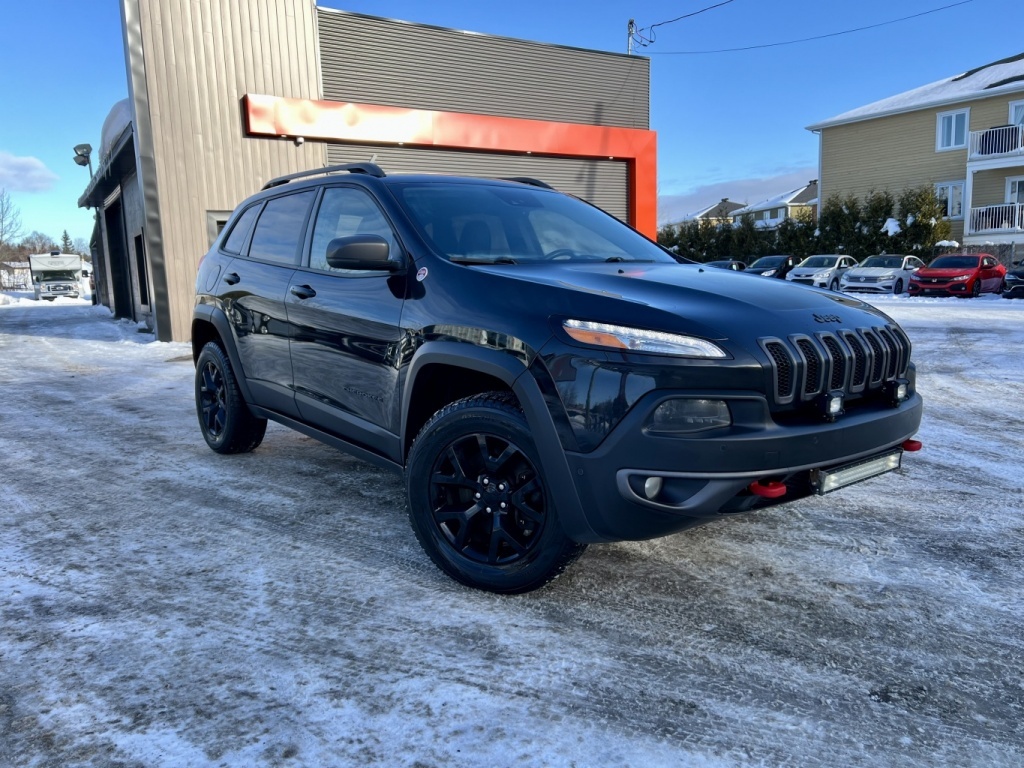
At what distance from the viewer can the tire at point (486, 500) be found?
2.82 m

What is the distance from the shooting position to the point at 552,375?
2.68 meters

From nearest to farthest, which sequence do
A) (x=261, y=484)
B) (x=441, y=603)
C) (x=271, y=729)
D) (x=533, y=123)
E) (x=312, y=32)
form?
(x=271, y=729) < (x=441, y=603) < (x=261, y=484) < (x=312, y=32) < (x=533, y=123)

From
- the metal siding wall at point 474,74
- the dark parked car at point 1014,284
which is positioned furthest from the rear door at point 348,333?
the dark parked car at point 1014,284

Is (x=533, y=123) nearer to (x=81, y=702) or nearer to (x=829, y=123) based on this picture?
(x=81, y=702)

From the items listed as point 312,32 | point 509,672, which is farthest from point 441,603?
point 312,32

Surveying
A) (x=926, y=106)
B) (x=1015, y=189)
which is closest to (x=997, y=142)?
(x=1015, y=189)

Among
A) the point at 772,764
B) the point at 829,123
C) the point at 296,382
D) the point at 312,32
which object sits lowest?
the point at 772,764

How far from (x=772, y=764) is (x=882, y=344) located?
1749mm

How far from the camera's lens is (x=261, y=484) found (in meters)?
4.60

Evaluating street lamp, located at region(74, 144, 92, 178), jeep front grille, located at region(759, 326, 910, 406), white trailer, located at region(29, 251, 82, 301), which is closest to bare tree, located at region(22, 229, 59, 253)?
white trailer, located at region(29, 251, 82, 301)

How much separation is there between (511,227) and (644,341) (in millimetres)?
1487

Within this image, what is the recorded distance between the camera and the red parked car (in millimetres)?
22562

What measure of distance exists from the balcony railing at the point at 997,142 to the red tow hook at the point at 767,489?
3552 centimetres

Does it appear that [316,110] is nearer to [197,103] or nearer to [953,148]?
[197,103]
